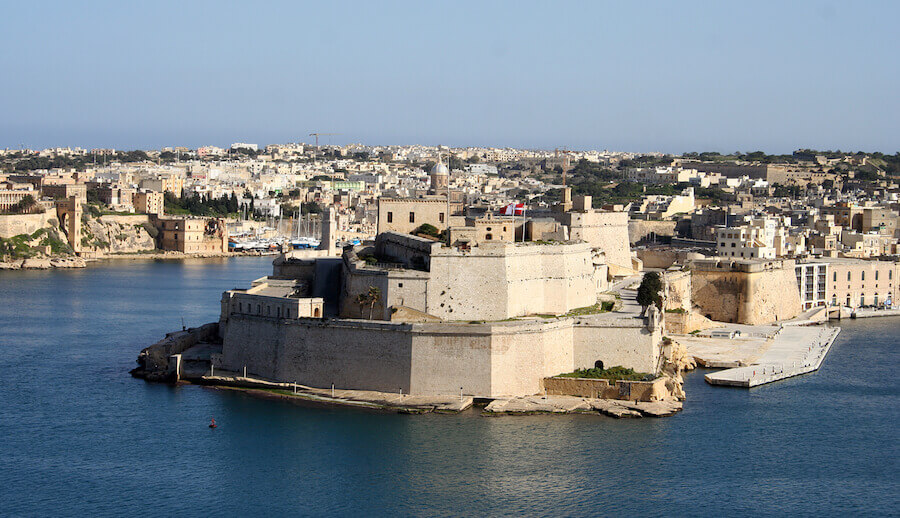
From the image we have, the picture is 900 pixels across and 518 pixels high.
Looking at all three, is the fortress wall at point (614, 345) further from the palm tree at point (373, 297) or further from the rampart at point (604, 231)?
the rampart at point (604, 231)

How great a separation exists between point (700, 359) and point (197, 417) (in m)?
10.6

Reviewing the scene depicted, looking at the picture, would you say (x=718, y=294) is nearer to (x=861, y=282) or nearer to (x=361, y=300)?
(x=861, y=282)

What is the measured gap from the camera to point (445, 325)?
21.6m

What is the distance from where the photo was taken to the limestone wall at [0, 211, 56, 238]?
1988 inches

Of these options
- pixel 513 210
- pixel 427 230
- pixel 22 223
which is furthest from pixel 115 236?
pixel 513 210

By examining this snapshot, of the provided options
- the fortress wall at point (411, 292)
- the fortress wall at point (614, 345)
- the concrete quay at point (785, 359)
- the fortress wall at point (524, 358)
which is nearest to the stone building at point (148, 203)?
the concrete quay at point (785, 359)

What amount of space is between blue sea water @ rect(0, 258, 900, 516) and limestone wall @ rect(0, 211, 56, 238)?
26.7 meters

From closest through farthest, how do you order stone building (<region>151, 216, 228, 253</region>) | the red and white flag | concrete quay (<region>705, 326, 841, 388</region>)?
concrete quay (<region>705, 326, 841, 388</region>)
the red and white flag
stone building (<region>151, 216, 228, 253</region>)

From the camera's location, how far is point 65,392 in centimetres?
2306

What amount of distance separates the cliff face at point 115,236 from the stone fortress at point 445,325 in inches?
1222

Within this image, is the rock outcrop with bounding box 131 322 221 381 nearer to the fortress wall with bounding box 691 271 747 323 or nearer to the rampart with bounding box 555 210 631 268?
the rampart with bounding box 555 210 631 268

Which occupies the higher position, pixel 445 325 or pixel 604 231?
pixel 604 231

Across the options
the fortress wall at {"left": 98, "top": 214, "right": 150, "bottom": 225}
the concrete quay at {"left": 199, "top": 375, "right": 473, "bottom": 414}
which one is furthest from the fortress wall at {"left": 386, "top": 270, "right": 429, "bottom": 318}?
the fortress wall at {"left": 98, "top": 214, "right": 150, "bottom": 225}

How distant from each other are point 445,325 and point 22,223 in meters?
34.3
